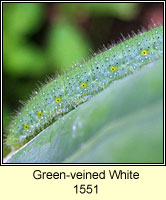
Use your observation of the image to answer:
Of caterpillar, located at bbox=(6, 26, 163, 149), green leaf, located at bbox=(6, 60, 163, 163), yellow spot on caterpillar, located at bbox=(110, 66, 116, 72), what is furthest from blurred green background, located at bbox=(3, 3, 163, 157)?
green leaf, located at bbox=(6, 60, 163, 163)

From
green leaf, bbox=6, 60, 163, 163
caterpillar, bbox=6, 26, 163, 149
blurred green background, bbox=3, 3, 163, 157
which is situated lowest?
green leaf, bbox=6, 60, 163, 163

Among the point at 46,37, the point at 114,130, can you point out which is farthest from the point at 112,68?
the point at 46,37

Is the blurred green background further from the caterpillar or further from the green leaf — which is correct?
the green leaf

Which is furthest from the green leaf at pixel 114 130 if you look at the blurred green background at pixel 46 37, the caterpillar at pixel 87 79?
the blurred green background at pixel 46 37

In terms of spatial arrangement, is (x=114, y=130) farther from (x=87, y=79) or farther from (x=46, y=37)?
(x=46, y=37)

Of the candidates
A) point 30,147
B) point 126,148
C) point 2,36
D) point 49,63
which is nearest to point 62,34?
point 49,63

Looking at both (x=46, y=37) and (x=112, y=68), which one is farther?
(x=46, y=37)
